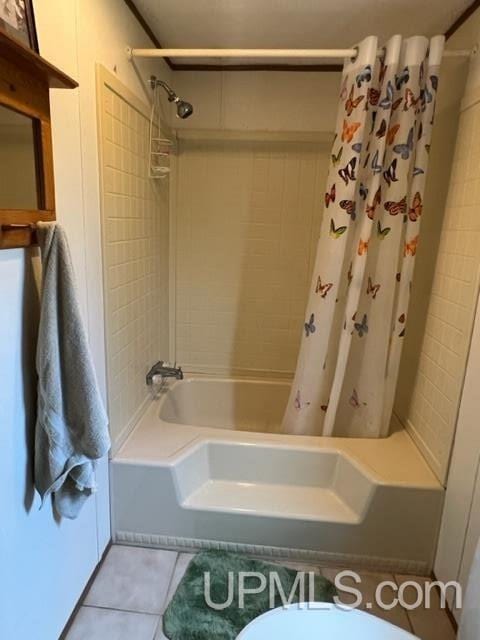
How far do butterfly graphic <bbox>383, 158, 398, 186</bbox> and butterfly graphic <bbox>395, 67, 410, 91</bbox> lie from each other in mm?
303

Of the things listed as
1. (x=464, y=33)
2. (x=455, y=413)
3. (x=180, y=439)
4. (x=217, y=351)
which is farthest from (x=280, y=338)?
(x=464, y=33)

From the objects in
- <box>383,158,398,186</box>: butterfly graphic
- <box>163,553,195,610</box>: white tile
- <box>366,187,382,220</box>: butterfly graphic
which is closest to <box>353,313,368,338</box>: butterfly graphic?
<box>366,187,382,220</box>: butterfly graphic

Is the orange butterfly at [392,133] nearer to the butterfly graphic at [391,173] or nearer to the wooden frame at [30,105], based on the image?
the butterfly graphic at [391,173]

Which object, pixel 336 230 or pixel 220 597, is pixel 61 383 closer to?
pixel 220 597

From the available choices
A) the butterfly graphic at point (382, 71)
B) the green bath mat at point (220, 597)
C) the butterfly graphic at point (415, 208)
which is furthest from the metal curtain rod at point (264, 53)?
the green bath mat at point (220, 597)

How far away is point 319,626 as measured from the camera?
1090 millimetres

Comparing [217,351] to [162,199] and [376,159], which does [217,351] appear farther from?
[376,159]

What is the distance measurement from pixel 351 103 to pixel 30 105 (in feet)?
4.21

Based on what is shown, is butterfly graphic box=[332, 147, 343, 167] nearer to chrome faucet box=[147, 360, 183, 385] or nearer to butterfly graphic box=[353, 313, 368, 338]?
butterfly graphic box=[353, 313, 368, 338]

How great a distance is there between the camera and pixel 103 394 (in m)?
1.66

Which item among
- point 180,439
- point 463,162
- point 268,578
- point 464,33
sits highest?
point 464,33

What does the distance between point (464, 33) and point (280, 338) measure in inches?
71.1

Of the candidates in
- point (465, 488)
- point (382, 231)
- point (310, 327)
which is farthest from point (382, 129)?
point (465, 488)

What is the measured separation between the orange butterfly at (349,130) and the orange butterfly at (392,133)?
15 cm
